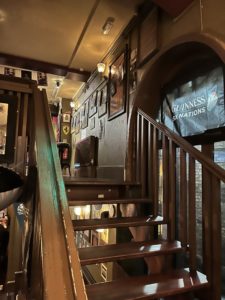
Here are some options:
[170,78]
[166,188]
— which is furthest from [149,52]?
[166,188]

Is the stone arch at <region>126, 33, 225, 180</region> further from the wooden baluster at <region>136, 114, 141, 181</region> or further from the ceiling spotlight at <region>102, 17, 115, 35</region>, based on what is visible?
the ceiling spotlight at <region>102, 17, 115, 35</region>

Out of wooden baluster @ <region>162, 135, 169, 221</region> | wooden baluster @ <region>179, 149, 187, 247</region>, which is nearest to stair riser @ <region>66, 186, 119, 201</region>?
Answer: wooden baluster @ <region>162, 135, 169, 221</region>

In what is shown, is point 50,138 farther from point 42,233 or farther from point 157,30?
point 157,30

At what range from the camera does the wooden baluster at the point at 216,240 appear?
6.40 feet

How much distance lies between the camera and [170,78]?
347 centimetres

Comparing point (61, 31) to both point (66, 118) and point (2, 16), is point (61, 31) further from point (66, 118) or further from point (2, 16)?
point (66, 118)

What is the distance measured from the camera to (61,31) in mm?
4723

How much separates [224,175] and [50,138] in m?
1.36

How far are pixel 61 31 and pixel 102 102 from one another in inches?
67.4

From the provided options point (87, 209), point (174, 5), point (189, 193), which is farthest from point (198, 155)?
point (87, 209)

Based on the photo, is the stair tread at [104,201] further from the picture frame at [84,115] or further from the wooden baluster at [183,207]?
the picture frame at [84,115]

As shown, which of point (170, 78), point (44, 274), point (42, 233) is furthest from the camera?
point (170, 78)

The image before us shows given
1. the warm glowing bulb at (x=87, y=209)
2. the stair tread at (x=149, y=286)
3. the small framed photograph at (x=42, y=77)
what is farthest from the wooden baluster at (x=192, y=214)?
the small framed photograph at (x=42, y=77)

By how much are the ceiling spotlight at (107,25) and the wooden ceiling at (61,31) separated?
6cm
